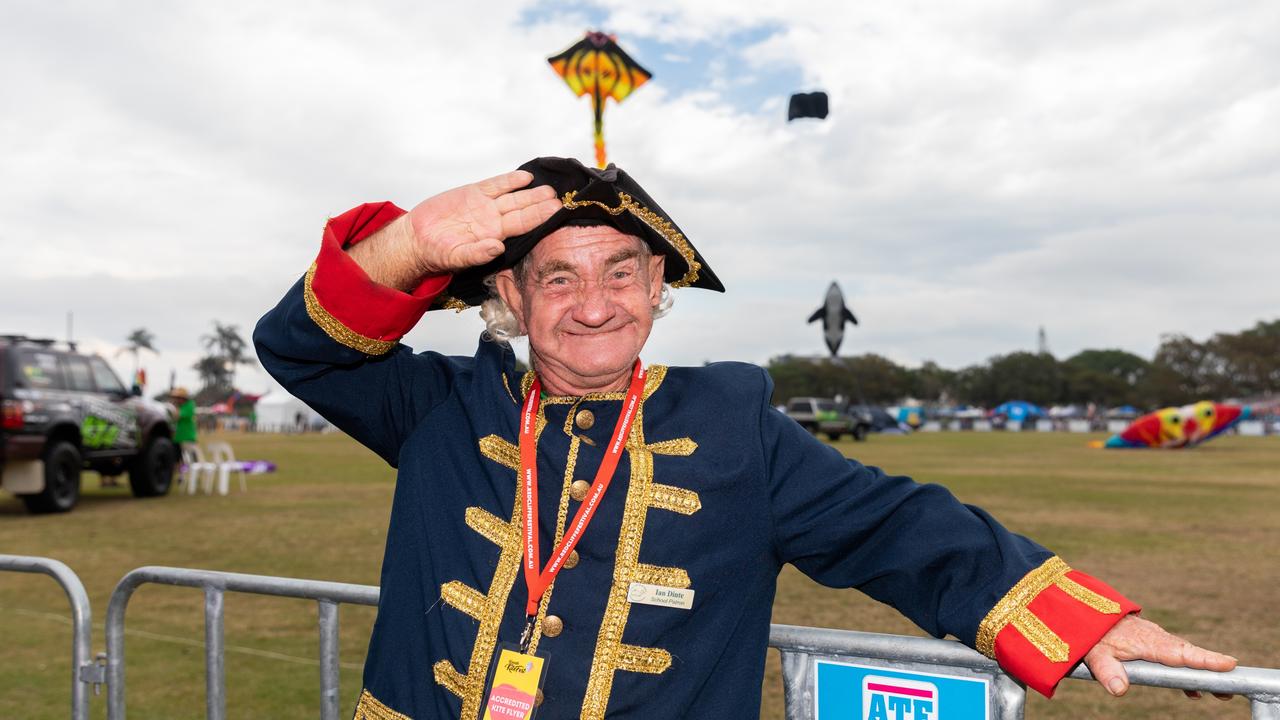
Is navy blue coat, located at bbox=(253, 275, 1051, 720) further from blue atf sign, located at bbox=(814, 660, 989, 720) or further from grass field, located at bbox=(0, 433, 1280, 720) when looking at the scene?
grass field, located at bbox=(0, 433, 1280, 720)

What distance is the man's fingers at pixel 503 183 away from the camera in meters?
1.92

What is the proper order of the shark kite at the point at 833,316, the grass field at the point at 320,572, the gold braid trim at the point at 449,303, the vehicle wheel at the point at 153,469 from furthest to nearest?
the shark kite at the point at 833,316
the vehicle wheel at the point at 153,469
the grass field at the point at 320,572
the gold braid trim at the point at 449,303

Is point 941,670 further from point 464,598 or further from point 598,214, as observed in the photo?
point 598,214

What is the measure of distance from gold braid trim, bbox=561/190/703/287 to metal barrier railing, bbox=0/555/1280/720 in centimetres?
83

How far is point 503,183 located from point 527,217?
9 cm

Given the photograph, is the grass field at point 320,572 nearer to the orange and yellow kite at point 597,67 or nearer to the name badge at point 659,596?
the name badge at point 659,596

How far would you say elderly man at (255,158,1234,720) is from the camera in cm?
185

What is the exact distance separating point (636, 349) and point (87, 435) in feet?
43.8

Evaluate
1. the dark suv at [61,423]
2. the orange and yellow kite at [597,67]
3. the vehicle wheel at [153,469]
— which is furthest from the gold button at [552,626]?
the vehicle wheel at [153,469]

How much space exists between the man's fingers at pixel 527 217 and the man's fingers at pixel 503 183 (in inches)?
2.0

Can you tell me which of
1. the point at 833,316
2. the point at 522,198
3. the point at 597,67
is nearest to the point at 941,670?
the point at 522,198

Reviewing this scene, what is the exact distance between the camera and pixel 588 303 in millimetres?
2029

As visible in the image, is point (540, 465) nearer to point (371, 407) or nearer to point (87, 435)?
point (371, 407)

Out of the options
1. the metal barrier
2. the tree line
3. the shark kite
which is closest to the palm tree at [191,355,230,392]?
the tree line
